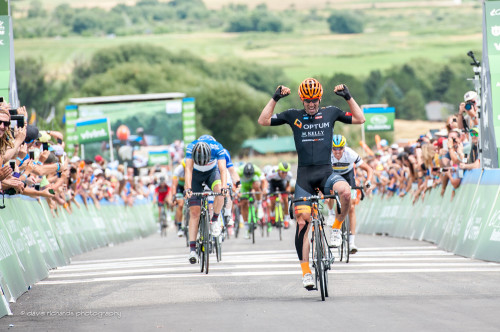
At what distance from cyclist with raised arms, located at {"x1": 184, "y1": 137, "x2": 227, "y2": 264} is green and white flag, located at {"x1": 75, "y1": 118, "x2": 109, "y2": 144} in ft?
148

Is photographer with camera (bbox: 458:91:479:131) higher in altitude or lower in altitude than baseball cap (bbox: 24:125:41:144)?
lower

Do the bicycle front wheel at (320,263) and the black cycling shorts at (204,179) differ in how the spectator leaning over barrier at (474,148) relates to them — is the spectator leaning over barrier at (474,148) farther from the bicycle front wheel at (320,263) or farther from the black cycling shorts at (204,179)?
the bicycle front wheel at (320,263)

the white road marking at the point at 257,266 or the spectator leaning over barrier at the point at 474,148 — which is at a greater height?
the spectator leaning over barrier at the point at 474,148

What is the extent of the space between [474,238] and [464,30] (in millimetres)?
183504

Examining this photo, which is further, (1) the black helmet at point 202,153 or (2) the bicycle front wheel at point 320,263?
(1) the black helmet at point 202,153

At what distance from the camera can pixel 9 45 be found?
1834cm

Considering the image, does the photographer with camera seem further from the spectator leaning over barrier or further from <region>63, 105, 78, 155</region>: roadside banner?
<region>63, 105, 78, 155</region>: roadside banner

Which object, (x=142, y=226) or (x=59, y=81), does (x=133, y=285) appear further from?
(x=59, y=81)

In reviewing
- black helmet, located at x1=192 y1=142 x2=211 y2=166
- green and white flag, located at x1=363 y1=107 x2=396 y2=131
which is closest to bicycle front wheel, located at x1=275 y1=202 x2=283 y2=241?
black helmet, located at x1=192 y1=142 x2=211 y2=166

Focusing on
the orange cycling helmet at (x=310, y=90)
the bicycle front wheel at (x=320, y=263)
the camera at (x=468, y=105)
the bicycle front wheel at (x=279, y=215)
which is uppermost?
the orange cycling helmet at (x=310, y=90)

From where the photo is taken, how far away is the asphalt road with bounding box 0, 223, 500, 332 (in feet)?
30.2

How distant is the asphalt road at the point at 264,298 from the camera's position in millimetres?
9219

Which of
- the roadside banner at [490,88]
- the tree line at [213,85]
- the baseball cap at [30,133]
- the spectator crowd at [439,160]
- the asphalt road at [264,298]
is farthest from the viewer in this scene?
the tree line at [213,85]

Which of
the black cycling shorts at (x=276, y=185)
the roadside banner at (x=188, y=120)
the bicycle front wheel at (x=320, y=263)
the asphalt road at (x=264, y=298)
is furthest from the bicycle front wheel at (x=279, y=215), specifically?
the roadside banner at (x=188, y=120)
